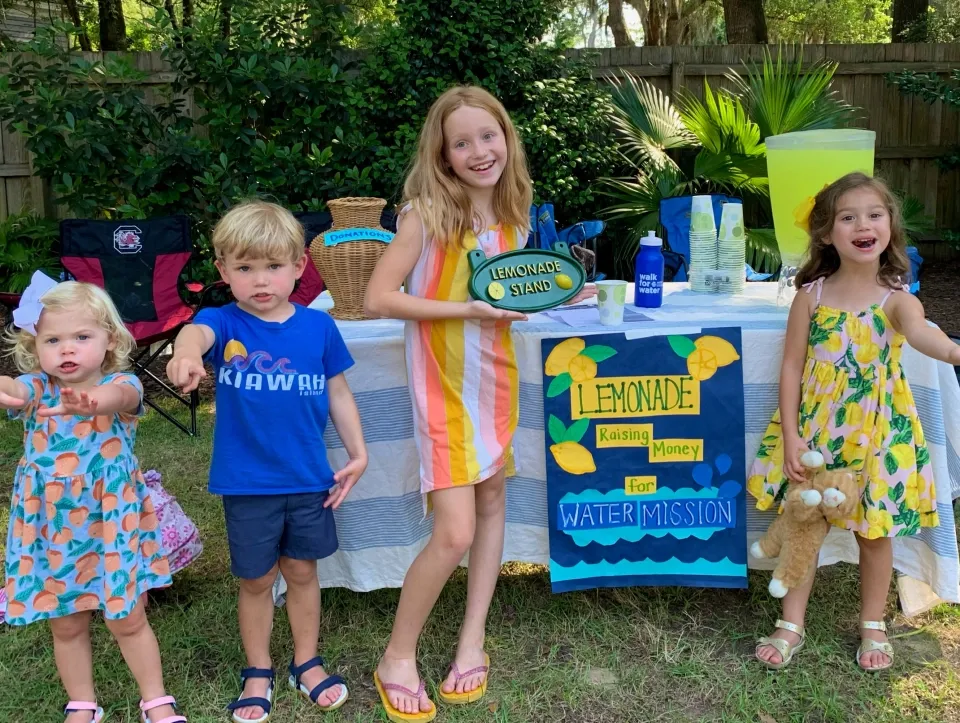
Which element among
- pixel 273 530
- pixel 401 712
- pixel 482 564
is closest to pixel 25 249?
pixel 273 530

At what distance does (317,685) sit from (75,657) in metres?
0.57

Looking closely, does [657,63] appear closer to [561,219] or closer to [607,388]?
[561,219]

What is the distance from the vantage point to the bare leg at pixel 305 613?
82.9 inches

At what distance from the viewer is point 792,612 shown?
2336 mm

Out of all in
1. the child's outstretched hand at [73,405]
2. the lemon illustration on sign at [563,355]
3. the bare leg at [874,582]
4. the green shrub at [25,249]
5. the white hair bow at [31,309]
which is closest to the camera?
the child's outstretched hand at [73,405]

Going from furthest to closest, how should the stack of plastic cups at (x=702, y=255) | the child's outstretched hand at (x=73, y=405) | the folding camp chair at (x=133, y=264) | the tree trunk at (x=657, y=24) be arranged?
1. the tree trunk at (x=657, y=24)
2. the folding camp chair at (x=133, y=264)
3. the stack of plastic cups at (x=702, y=255)
4. the child's outstretched hand at (x=73, y=405)

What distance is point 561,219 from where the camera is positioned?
608 centimetres

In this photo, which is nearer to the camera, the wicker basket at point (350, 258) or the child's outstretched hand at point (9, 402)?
the child's outstretched hand at point (9, 402)

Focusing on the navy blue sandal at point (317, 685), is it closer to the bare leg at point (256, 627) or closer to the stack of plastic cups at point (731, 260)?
the bare leg at point (256, 627)

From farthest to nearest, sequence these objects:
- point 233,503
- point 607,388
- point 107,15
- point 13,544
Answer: point 107,15, point 607,388, point 233,503, point 13,544

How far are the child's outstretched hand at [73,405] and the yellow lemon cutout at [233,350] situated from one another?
0.94 feet

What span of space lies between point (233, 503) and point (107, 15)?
9.32 m

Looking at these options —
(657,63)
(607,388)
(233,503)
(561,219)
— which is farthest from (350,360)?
(657,63)

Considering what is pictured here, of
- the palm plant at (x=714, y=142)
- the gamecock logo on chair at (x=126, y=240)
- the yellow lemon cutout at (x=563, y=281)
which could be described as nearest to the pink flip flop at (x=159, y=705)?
the yellow lemon cutout at (x=563, y=281)
